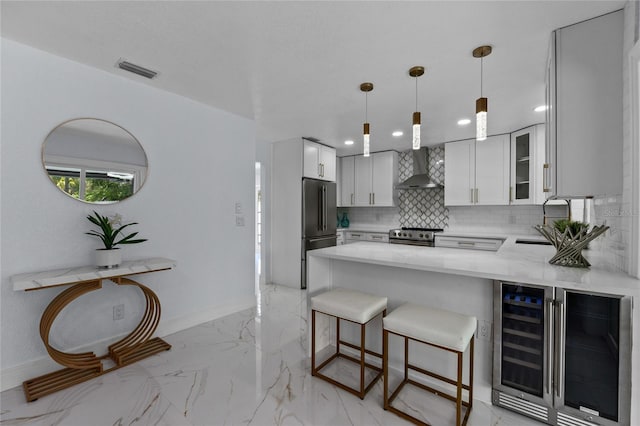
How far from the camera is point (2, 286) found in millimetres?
1952

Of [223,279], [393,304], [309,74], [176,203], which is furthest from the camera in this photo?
[223,279]

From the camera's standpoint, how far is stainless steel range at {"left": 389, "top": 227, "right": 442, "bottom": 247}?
4721mm

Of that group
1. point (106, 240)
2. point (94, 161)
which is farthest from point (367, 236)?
point (94, 161)

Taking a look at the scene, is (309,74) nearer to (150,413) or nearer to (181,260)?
(181,260)

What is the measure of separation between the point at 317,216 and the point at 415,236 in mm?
1702

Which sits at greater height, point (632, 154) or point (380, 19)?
point (380, 19)

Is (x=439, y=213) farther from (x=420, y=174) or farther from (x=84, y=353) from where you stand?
(x=84, y=353)

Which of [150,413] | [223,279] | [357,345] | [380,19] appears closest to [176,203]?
[223,279]

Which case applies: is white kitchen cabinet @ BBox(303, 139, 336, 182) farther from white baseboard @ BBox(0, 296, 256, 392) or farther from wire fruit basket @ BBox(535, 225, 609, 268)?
wire fruit basket @ BBox(535, 225, 609, 268)

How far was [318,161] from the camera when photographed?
472 centimetres

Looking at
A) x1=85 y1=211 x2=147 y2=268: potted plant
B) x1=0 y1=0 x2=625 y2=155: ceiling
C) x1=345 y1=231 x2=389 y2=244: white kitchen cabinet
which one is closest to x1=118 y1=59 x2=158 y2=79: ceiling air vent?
x1=0 y1=0 x2=625 y2=155: ceiling

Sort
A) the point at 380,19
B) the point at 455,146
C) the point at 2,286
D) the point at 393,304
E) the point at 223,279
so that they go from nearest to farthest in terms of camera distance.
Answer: the point at 380,19 → the point at 2,286 → the point at 393,304 → the point at 223,279 → the point at 455,146

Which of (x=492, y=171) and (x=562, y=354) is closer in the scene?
(x=562, y=354)

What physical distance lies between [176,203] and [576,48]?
335 centimetres
